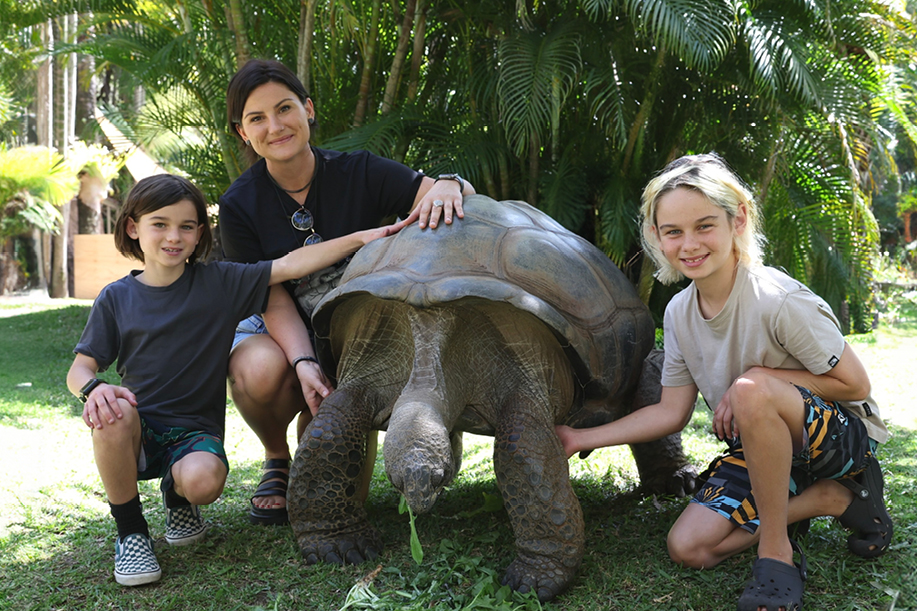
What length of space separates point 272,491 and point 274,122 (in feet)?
4.55

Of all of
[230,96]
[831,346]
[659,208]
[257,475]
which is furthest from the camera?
[257,475]

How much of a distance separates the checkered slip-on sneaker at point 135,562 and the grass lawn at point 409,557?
0.03 meters

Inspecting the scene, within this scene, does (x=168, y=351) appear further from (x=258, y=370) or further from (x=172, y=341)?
(x=258, y=370)

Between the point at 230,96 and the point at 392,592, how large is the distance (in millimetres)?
1855

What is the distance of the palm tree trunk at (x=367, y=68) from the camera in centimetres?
568

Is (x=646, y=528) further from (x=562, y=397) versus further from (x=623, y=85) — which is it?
(x=623, y=85)

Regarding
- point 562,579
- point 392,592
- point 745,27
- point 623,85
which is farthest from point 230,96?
point 745,27

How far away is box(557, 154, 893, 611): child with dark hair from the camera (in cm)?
198

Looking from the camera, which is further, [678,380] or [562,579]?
→ [678,380]

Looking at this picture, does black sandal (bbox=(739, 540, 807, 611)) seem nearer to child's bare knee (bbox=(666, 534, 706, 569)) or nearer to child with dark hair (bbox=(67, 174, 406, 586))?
child's bare knee (bbox=(666, 534, 706, 569))

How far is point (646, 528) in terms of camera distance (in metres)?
2.54

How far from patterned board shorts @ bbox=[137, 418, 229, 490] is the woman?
10.6 inches

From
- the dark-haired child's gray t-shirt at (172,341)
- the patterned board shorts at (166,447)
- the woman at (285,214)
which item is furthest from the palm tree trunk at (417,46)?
the patterned board shorts at (166,447)

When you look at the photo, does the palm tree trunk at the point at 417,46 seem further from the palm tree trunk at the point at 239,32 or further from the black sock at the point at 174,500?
the black sock at the point at 174,500
